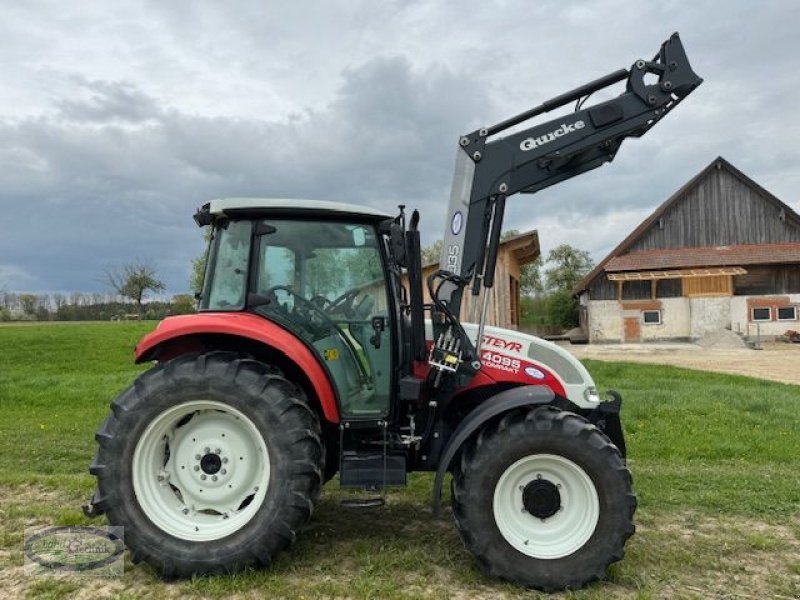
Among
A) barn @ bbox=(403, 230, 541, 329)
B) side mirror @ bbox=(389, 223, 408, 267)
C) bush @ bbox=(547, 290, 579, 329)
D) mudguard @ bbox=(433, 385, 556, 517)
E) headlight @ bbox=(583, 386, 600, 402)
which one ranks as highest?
bush @ bbox=(547, 290, 579, 329)

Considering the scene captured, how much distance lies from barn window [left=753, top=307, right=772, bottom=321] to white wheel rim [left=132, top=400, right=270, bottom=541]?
29109mm

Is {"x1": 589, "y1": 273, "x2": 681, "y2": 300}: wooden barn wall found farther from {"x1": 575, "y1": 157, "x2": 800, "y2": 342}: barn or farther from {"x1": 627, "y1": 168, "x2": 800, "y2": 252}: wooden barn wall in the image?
{"x1": 627, "y1": 168, "x2": 800, "y2": 252}: wooden barn wall

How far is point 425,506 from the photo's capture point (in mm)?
5121

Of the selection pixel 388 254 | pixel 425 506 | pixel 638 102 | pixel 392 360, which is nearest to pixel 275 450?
pixel 392 360

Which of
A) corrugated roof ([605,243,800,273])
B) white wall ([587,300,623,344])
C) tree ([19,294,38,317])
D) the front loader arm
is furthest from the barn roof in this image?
tree ([19,294,38,317])

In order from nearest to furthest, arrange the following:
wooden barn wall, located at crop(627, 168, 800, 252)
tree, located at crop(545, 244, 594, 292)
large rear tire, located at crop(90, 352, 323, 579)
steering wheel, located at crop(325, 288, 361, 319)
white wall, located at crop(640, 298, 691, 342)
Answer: large rear tire, located at crop(90, 352, 323, 579) < steering wheel, located at crop(325, 288, 361, 319) < white wall, located at crop(640, 298, 691, 342) < wooden barn wall, located at crop(627, 168, 800, 252) < tree, located at crop(545, 244, 594, 292)

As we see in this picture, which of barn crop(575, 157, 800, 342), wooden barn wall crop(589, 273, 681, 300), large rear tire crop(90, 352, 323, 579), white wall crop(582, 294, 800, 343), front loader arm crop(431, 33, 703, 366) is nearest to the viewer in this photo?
large rear tire crop(90, 352, 323, 579)

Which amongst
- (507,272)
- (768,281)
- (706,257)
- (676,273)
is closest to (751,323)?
(768,281)

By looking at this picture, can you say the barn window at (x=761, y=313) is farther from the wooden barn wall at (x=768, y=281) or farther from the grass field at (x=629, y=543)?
the grass field at (x=629, y=543)

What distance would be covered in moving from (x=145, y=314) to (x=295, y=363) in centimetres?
4222

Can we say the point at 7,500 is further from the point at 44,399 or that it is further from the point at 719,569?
the point at 44,399

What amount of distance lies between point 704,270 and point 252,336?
28568 millimetres

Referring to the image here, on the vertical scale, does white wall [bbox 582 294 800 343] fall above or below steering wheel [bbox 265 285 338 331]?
above

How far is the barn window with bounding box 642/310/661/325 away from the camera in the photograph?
2912cm
